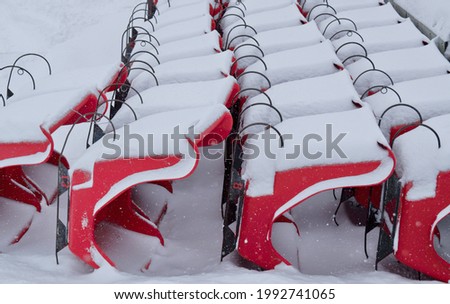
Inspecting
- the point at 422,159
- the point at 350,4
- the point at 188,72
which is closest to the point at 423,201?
the point at 422,159

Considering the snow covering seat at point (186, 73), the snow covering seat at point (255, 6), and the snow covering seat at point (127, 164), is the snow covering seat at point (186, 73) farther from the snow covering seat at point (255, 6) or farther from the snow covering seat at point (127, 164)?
the snow covering seat at point (255, 6)

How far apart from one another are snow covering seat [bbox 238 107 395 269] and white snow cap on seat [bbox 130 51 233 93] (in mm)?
1010

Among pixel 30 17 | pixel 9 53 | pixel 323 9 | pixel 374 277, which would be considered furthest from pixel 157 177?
pixel 30 17

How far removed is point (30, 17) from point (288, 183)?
662 centimetres

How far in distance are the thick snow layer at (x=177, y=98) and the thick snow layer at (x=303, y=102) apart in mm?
196

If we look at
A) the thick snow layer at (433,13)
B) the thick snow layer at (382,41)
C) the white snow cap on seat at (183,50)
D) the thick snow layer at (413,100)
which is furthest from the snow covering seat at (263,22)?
the thick snow layer at (413,100)

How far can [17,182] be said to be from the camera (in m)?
3.79

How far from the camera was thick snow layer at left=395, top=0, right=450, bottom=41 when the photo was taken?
5.04 meters

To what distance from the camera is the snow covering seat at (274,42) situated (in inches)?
163

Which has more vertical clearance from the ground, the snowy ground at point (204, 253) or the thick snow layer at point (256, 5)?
the thick snow layer at point (256, 5)

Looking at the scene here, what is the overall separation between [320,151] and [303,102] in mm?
560

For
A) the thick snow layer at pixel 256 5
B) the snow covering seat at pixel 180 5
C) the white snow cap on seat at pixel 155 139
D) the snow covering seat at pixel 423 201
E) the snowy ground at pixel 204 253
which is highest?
the white snow cap on seat at pixel 155 139

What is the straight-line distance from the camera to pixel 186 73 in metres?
3.80

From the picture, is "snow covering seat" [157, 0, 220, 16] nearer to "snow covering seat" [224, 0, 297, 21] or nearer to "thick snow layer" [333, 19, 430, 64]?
"snow covering seat" [224, 0, 297, 21]
